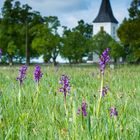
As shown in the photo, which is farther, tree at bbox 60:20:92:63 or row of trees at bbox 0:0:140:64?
tree at bbox 60:20:92:63

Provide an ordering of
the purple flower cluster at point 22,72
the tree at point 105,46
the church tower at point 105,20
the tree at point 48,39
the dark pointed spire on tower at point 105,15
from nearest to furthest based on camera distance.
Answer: the purple flower cluster at point 22,72 → the tree at point 48,39 → the tree at point 105,46 → the dark pointed spire on tower at point 105,15 → the church tower at point 105,20

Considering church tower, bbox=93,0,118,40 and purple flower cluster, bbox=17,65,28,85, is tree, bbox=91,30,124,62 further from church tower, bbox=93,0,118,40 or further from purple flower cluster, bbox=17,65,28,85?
purple flower cluster, bbox=17,65,28,85

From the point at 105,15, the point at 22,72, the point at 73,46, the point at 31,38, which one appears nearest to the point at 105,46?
the point at 73,46

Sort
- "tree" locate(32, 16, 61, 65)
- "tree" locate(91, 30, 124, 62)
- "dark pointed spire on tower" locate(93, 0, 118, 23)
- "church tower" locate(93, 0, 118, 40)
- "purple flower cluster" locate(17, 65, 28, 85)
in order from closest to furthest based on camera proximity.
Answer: "purple flower cluster" locate(17, 65, 28, 85), "tree" locate(32, 16, 61, 65), "tree" locate(91, 30, 124, 62), "dark pointed spire on tower" locate(93, 0, 118, 23), "church tower" locate(93, 0, 118, 40)

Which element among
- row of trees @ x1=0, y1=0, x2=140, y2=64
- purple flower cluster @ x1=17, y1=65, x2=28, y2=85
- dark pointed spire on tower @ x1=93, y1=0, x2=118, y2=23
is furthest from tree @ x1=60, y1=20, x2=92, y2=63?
purple flower cluster @ x1=17, y1=65, x2=28, y2=85

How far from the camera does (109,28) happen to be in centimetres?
16612

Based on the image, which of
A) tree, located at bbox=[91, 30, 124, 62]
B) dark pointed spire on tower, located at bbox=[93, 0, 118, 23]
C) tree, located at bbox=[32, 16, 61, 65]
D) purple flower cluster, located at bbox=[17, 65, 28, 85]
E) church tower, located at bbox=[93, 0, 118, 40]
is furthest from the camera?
church tower, located at bbox=[93, 0, 118, 40]

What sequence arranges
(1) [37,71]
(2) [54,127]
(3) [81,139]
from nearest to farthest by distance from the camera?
(3) [81,139], (2) [54,127], (1) [37,71]

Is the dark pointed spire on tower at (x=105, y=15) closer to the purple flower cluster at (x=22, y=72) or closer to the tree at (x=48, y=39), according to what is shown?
the tree at (x=48, y=39)

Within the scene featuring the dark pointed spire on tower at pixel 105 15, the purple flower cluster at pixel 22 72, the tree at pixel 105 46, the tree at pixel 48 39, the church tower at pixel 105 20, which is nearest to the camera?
the purple flower cluster at pixel 22 72

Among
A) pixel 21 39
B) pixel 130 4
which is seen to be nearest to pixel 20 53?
pixel 21 39

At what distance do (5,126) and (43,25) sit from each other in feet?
293

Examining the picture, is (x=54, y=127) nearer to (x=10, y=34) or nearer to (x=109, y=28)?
(x=10, y=34)

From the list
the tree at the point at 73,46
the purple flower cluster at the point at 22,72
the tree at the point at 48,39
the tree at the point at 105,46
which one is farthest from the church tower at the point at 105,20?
the purple flower cluster at the point at 22,72
